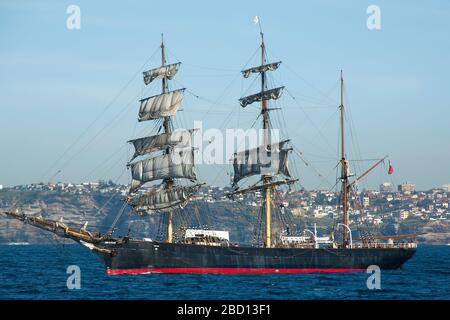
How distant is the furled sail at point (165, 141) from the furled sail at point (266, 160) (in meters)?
6.61

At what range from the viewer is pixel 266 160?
97000 millimetres

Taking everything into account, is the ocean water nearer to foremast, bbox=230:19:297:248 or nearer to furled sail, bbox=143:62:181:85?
foremast, bbox=230:19:297:248

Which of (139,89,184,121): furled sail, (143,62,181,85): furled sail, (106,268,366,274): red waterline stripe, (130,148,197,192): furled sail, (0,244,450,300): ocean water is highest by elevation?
(143,62,181,85): furled sail

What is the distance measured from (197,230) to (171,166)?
25.9 feet

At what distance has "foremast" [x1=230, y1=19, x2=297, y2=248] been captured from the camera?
95.5 m

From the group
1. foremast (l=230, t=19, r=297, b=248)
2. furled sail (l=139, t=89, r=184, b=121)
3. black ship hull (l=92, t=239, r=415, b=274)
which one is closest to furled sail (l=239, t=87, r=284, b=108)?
Result: foremast (l=230, t=19, r=297, b=248)

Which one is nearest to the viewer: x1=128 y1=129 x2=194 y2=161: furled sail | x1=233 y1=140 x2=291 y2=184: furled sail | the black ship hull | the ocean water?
the ocean water

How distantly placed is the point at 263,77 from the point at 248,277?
22649mm

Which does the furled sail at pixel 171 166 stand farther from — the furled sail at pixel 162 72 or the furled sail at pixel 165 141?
the furled sail at pixel 162 72

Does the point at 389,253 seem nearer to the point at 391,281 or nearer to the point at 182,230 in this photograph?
the point at 391,281

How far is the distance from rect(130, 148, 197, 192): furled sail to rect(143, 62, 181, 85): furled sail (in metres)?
8.21
